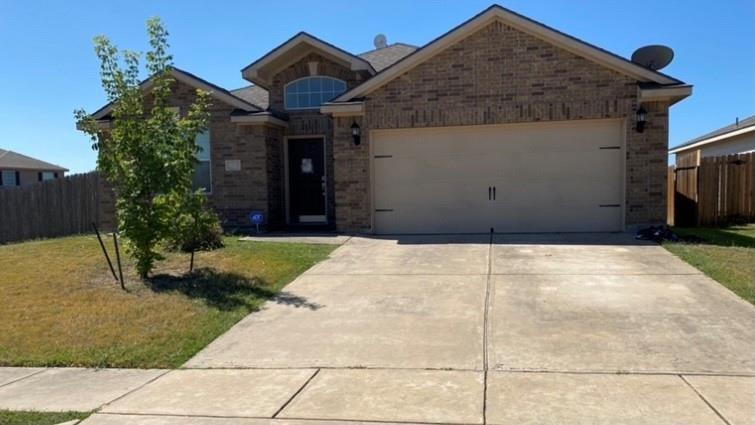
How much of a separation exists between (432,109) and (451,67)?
0.95 meters

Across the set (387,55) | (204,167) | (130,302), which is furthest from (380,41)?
(130,302)

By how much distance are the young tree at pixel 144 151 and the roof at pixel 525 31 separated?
4856 millimetres

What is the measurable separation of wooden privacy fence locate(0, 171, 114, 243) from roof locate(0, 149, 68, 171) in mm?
19736

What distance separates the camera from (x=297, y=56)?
14.7 metres

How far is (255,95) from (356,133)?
566 centimetres

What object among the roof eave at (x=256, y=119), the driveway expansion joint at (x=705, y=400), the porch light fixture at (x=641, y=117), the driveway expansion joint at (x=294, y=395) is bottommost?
the driveway expansion joint at (x=294, y=395)

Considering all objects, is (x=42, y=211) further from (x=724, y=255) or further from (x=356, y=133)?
(x=724, y=255)

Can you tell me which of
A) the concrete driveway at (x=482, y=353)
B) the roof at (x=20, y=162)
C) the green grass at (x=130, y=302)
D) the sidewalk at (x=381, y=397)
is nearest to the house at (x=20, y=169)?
the roof at (x=20, y=162)

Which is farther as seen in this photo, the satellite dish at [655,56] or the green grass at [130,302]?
the satellite dish at [655,56]

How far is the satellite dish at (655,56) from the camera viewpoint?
1254 cm

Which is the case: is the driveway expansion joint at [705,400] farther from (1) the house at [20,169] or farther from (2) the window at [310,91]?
(1) the house at [20,169]

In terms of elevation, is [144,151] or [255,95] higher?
[255,95]

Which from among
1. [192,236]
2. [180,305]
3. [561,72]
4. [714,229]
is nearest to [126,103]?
[192,236]

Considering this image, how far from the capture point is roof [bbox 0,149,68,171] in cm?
3520
